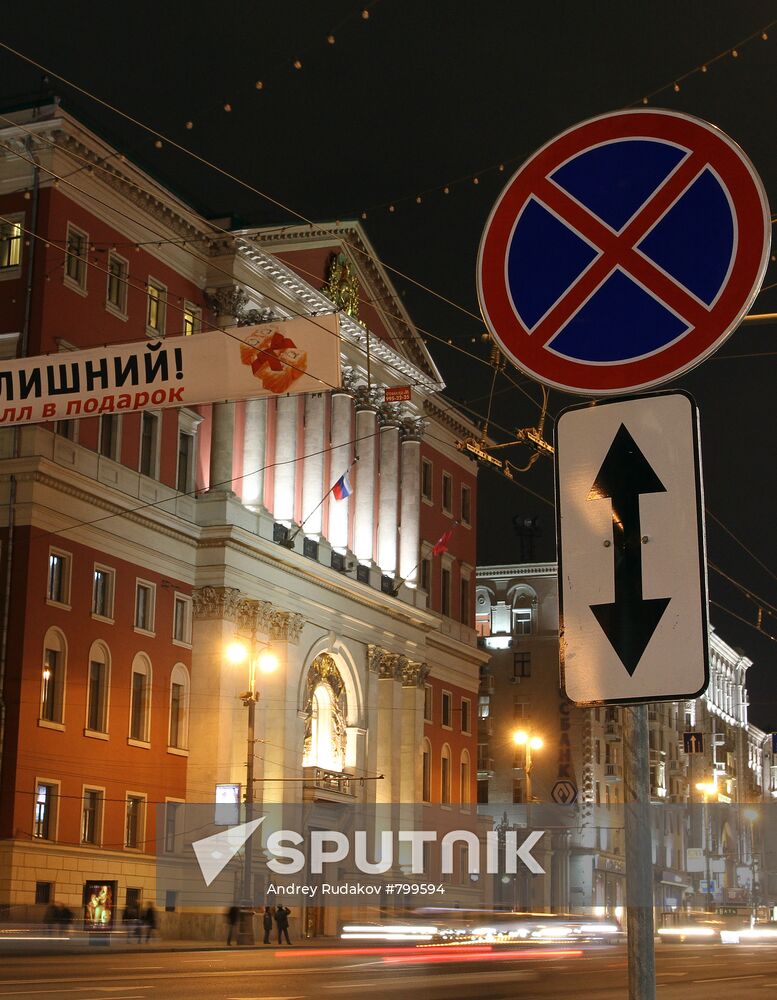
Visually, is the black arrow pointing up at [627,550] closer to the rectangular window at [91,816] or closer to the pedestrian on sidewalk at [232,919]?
the rectangular window at [91,816]

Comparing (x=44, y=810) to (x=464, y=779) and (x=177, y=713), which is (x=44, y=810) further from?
(x=464, y=779)

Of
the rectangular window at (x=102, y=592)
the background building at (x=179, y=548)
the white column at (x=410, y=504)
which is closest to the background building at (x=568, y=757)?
the white column at (x=410, y=504)

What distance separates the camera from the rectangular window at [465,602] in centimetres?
6165

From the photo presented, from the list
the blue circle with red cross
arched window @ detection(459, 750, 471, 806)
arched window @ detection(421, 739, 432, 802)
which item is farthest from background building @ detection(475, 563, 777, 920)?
the blue circle with red cross

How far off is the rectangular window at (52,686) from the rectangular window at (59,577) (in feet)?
4.46

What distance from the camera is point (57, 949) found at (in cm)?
3231

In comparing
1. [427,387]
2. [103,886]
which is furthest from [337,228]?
[103,886]

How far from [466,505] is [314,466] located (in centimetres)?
1425

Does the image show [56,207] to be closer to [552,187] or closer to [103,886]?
[103,886]

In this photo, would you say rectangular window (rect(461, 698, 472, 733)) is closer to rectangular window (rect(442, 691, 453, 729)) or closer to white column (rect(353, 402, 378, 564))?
rectangular window (rect(442, 691, 453, 729))

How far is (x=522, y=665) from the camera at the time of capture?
269 ft

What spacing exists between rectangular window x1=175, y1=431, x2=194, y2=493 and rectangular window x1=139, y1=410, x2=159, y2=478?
1.33m

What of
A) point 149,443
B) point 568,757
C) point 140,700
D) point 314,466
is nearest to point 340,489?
point 314,466

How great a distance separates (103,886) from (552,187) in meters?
34.9
